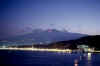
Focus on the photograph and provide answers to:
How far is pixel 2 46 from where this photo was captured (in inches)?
5640

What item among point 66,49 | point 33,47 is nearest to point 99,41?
point 66,49

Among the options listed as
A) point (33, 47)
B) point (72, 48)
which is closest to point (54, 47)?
point (33, 47)

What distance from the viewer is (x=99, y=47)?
12756 centimetres

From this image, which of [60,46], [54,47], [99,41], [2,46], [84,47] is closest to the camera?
[84,47]

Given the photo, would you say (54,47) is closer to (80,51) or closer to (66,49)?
(66,49)

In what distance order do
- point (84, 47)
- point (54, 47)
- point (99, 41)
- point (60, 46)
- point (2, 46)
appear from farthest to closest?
point (54, 47), point (60, 46), point (2, 46), point (99, 41), point (84, 47)

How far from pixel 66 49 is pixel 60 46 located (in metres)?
12.1

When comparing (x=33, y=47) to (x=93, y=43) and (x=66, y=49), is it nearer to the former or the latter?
(x=66, y=49)

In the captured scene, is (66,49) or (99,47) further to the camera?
(66,49)

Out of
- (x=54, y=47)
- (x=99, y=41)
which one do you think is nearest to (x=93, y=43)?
(x=99, y=41)

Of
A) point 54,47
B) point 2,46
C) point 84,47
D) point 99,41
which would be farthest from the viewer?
point 54,47

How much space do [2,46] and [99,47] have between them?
65435 millimetres

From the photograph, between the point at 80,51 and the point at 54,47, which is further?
the point at 54,47

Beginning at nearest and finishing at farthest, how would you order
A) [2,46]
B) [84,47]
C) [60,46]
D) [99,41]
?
1. [84,47]
2. [99,41]
3. [2,46]
4. [60,46]
